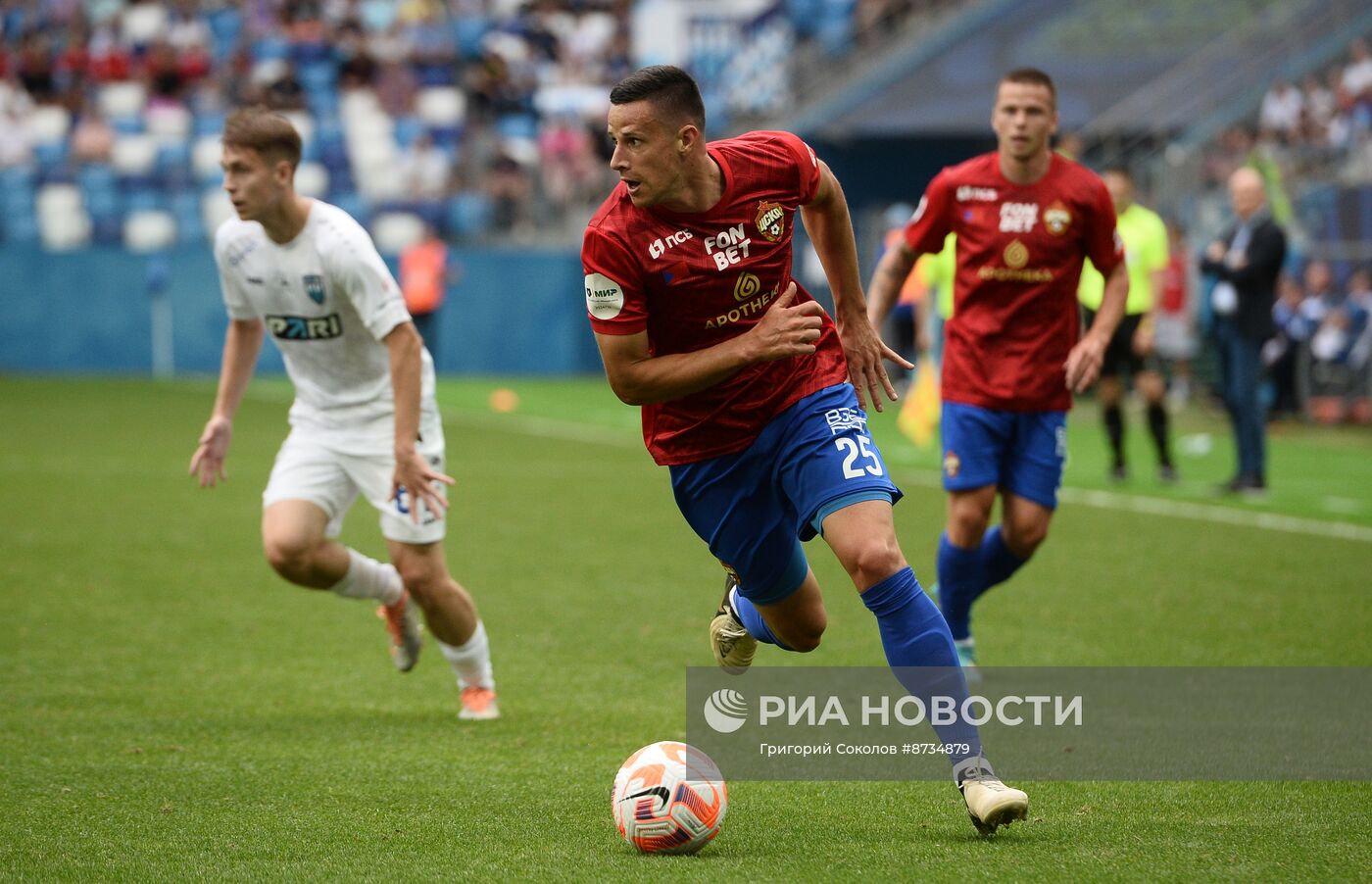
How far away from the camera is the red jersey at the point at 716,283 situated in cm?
505

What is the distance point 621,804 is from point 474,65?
3017cm

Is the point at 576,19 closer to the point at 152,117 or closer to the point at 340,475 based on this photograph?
the point at 152,117

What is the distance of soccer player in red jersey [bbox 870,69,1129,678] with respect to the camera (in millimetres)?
7285

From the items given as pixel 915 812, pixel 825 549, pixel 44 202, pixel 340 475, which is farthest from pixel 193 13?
pixel 915 812

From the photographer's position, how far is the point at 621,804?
15.9 feet

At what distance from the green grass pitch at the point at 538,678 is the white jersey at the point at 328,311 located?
3.80ft

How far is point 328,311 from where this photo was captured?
22.2 ft

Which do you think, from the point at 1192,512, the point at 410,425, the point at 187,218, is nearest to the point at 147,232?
the point at 187,218

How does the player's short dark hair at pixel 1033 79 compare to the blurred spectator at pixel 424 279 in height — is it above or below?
above

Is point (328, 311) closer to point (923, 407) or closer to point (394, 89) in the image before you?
point (923, 407)

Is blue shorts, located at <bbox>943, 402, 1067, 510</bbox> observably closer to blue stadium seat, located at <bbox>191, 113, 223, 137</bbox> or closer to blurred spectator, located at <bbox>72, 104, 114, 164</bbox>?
blurred spectator, located at <bbox>72, 104, 114, 164</bbox>

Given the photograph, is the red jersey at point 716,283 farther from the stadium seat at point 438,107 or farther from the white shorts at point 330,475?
the stadium seat at point 438,107

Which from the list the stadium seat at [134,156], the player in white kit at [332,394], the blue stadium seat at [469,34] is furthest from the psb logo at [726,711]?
the blue stadium seat at [469,34]

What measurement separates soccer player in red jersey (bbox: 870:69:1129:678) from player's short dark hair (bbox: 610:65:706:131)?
231 centimetres
